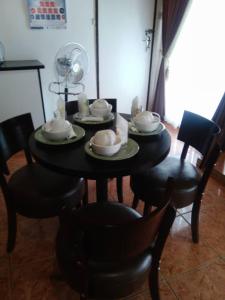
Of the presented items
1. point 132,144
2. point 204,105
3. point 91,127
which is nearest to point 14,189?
point 91,127

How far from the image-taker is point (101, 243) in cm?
77

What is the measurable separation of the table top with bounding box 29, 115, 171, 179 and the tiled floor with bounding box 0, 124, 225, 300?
0.71 metres

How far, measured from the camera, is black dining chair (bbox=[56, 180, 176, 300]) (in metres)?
0.73

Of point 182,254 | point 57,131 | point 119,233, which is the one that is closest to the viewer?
point 119,233

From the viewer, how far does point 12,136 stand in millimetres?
1485

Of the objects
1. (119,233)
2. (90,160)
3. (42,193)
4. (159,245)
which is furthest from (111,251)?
(42,193)

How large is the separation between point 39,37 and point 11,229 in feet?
7.58

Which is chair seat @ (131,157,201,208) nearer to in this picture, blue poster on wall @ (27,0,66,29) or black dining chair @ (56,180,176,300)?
black dining chair @ (56,180,176,300)

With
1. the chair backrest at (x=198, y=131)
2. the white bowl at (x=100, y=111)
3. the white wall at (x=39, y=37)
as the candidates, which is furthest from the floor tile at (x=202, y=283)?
the white wall at (x=39, y=37)

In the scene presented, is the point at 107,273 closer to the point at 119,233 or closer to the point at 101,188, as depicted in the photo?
the point at 119,233

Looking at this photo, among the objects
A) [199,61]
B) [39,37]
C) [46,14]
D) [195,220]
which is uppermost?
[46,14]

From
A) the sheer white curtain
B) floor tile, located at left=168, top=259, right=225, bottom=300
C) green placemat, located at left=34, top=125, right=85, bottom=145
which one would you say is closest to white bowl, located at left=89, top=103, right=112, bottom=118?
green placemat, located at left=34, top=125, right=85, bottom=145

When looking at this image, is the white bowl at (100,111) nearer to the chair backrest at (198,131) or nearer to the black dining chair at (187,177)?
the black dining chair at (187,177)

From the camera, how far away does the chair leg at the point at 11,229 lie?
1388 mm
